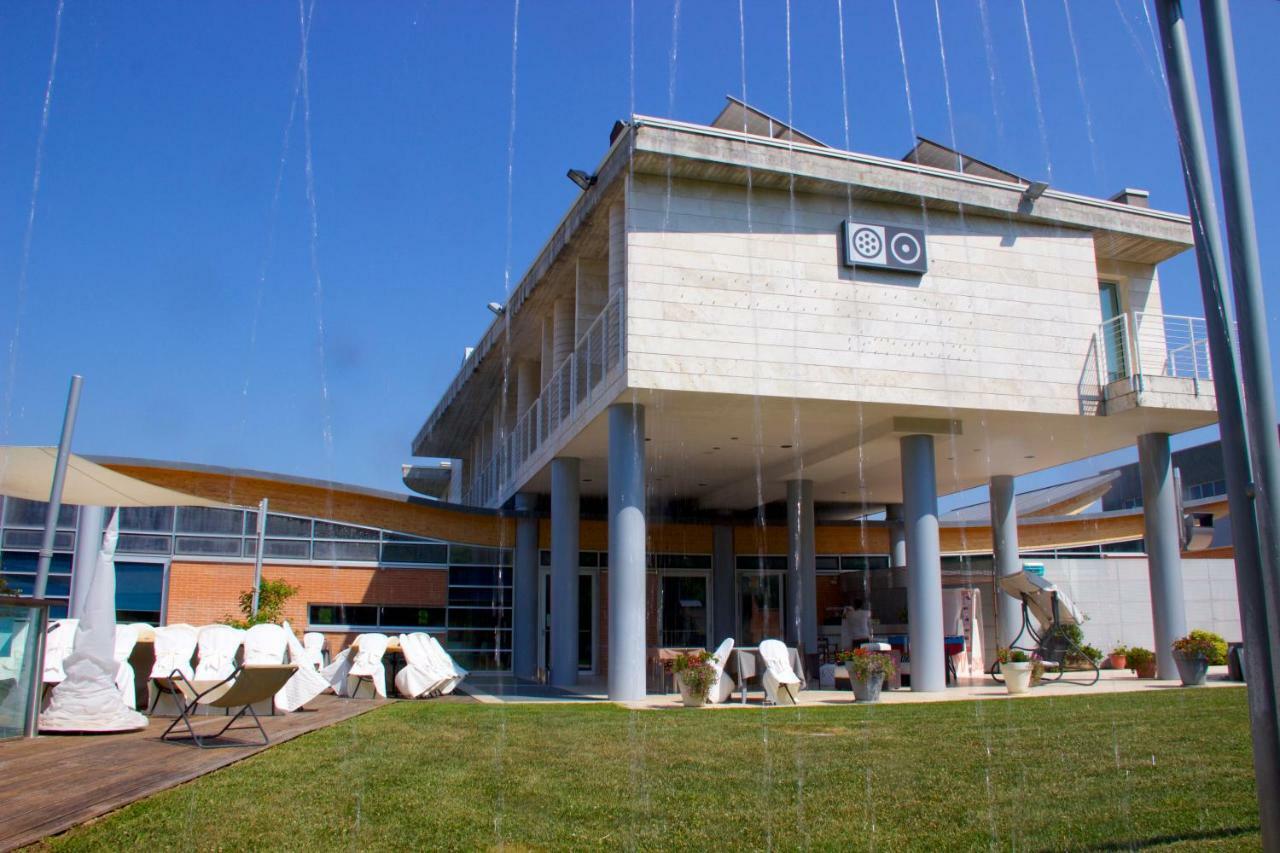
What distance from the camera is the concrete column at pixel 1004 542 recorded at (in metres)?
23.9

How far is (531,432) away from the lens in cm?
2391

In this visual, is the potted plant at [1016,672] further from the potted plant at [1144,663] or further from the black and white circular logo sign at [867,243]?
the black and white circular logo sign at [867,243]

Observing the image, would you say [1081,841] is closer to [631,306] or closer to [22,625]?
[22,625]

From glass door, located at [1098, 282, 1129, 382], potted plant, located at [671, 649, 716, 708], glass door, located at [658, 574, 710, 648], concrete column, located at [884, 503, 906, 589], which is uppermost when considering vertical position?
glass door, located at [1098, 282, 1129, 382]

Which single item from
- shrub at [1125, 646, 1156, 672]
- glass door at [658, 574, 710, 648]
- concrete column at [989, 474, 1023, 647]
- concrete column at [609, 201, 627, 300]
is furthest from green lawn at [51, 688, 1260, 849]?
glass door at [658, 574, 710, 648]

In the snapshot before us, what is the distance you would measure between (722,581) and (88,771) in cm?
2179

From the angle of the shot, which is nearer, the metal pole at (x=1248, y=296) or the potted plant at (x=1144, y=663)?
the metal pole at (x=1248, y=296)

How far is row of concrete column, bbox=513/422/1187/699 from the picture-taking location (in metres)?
16.4

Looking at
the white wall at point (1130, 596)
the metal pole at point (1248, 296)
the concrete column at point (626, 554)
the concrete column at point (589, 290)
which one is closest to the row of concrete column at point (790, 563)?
the concrete column at point (626, 554)

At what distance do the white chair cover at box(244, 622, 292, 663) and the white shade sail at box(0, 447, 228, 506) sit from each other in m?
→ 2.16

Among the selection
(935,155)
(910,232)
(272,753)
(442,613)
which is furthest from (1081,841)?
(442,613)

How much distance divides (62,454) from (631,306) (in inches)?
313

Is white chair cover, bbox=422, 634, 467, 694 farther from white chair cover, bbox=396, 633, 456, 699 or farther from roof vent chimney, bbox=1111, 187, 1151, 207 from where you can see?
A: roof vent chimney, bbox=1111, 187, 1151, 207

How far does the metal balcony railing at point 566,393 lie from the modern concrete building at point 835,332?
0.29ft
